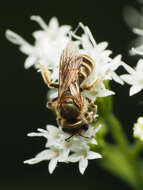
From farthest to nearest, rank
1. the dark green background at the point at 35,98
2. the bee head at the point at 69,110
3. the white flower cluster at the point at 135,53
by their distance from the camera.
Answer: the dark green background at the point at 35,98, the white flower cluster at the point at 135,53, the bee head at the point at 69,110

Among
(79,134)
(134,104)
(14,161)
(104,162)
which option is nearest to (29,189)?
(14,161)

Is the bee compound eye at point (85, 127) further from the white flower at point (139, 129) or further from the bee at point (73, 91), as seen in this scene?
the white flower at point (139, 129)

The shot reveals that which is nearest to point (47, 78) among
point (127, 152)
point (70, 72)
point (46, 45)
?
point (70, 72)

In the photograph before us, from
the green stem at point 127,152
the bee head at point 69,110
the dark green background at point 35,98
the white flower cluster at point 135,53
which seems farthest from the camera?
the dark green background at point 35,98

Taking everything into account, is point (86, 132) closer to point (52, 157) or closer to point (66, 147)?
point (66, 147)

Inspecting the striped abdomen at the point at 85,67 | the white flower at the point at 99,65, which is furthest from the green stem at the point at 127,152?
the striped abdomen at the point at 85,67

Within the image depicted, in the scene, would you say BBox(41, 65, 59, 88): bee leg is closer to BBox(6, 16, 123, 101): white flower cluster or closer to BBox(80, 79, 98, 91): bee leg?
BBox(6, 16, 123, 101): white flower cluster
